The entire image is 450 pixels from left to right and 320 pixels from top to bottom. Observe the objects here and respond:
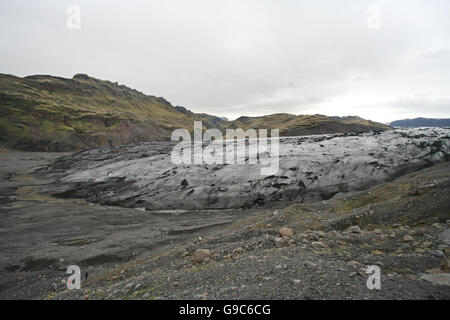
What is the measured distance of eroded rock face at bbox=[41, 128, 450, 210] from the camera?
55.8ft

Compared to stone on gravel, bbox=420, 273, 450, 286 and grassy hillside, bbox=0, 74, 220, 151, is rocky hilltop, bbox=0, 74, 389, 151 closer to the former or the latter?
grassy hillside, bbox=0, 74, 220, 151

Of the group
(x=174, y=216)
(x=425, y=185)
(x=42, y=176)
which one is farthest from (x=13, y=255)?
(x=42, y=176)

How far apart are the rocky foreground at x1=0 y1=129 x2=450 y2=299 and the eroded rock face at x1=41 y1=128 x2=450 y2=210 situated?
0.34ft

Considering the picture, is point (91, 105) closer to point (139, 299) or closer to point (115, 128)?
point (115, 128)

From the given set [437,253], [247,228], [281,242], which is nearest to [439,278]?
[437,253]

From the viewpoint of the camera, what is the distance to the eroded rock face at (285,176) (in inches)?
670

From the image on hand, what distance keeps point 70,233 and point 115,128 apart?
70.9 metres

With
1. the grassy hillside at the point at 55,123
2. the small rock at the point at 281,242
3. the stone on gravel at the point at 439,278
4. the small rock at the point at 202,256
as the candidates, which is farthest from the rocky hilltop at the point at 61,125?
the stone on gravel at the point at 439,278

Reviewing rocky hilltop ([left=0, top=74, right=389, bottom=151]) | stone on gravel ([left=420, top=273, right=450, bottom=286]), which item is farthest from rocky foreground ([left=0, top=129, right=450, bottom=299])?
rocky hilltop ([left=0, top=74, right=389, bottom=151])

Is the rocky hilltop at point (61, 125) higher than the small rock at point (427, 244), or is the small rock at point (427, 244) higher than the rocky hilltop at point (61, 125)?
the rocky hilltop at point (61, 125)

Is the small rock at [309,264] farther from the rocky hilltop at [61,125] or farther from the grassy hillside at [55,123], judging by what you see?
the grassy hillside at [55,123]

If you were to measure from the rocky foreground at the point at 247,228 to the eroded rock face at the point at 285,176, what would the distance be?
10cm

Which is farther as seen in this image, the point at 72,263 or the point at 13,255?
the point at 13,255

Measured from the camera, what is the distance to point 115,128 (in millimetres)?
75375
